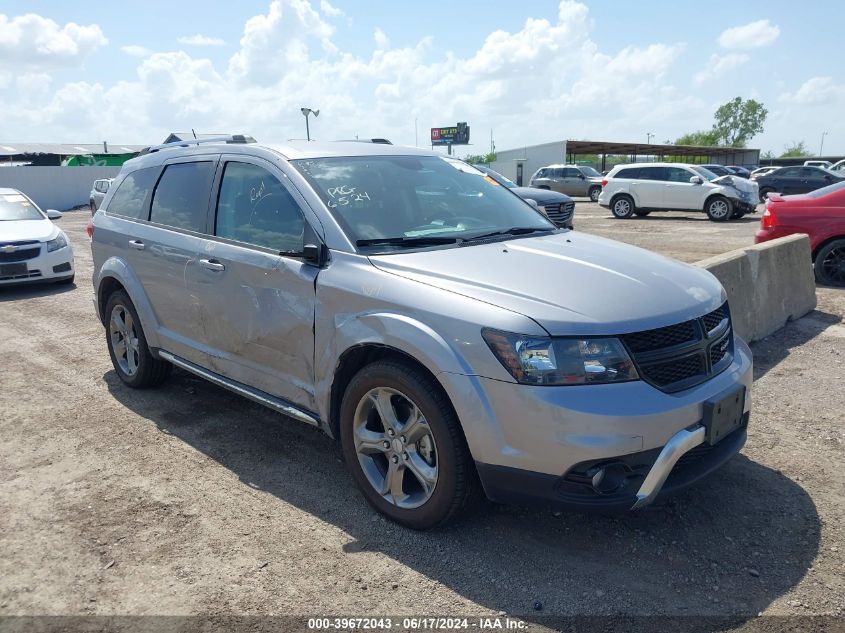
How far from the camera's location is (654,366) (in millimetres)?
2982

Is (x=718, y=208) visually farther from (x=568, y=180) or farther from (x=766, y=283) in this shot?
(x=766, y=283)

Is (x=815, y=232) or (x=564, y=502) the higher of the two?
(x=815, y=232)

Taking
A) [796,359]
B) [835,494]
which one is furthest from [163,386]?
[796,359]

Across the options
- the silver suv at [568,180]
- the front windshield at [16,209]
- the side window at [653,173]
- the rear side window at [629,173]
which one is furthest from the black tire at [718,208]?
the front windshield at [16,209]

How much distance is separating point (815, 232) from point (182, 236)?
316 inches

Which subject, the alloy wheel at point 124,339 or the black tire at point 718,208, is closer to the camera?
the alloy wheel at point 124,339

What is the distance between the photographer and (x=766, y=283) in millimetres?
6691

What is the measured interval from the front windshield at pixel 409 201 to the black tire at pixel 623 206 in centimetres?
1840

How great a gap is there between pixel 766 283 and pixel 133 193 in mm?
5752

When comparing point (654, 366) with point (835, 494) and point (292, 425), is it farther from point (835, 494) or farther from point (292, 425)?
point (292, 425)

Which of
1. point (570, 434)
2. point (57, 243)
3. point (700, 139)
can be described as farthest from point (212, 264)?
point (700, 139)

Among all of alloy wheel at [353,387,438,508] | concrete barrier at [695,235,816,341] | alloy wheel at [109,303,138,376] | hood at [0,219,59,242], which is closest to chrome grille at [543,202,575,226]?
concrete barrier at [695,235,816,341]

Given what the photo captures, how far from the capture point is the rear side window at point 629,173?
2189 cm

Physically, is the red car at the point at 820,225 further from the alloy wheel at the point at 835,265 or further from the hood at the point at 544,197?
the hood at the point at 544,197
